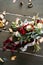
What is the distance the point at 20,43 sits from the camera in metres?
1.38

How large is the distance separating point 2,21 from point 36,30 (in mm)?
245

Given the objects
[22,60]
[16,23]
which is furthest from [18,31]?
[22,60]

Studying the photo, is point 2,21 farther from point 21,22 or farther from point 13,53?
point 13,53

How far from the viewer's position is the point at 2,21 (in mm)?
1499

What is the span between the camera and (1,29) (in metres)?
1.49

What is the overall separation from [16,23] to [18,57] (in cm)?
24

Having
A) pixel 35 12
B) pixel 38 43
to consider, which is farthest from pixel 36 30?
pixel 35 12

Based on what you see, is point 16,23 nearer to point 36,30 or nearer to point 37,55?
point 36,30

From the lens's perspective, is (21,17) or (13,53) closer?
(13,53)

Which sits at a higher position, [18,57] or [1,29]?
[1,29]

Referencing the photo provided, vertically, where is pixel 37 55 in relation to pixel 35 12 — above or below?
below

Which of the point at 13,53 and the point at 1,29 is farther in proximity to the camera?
the point at 1,29

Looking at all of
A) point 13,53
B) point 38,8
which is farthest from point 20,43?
point 38,8

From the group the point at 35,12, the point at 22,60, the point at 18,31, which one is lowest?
the point at 22,60
